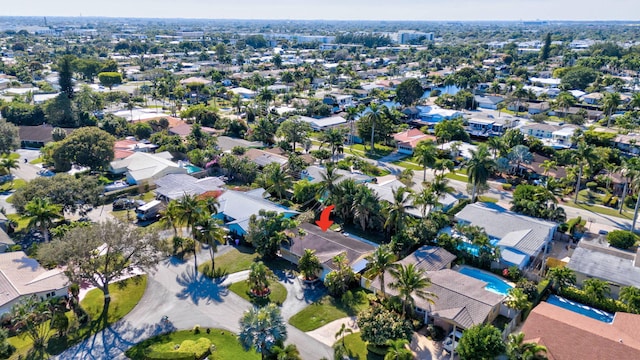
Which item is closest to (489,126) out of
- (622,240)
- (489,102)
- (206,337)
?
(489,102)

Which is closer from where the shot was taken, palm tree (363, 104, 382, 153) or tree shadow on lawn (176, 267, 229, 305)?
tree shadow on lawn (176, 267, 229, 305)

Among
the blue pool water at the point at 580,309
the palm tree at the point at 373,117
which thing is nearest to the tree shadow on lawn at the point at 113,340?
the blue pool water at the point at 580,309

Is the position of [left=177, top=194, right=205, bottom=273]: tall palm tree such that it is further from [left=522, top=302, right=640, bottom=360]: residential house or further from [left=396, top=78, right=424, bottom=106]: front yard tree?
[left=396, top=78, right=424, bottom=106]: front yard tree

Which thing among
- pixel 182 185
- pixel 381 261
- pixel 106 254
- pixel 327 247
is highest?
pixel 381 261

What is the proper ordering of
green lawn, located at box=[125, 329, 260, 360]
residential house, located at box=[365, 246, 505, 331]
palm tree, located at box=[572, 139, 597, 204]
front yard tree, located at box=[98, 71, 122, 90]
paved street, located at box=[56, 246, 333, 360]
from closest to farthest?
green lawn, located at box=[125, 329, 260, 360] → paved street, located at box=[56, 246, 333, 360] → residential house, located at box=[365, 246, 505, 331] → palm tree, located at box=[572, 139, 597, 204] → front yard tree, located at box=[98, 71, 122, 90]

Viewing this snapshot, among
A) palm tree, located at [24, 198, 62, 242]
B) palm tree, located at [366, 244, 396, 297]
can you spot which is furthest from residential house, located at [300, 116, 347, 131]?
palm tree, located at [366, 244, 396, 297]

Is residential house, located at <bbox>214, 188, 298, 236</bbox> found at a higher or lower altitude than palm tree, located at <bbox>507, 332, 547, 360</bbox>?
lower

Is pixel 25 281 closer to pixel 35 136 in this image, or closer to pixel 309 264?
pixel 309 264

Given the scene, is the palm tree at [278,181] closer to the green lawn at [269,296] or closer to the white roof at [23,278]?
the green lawn at [269,296]
